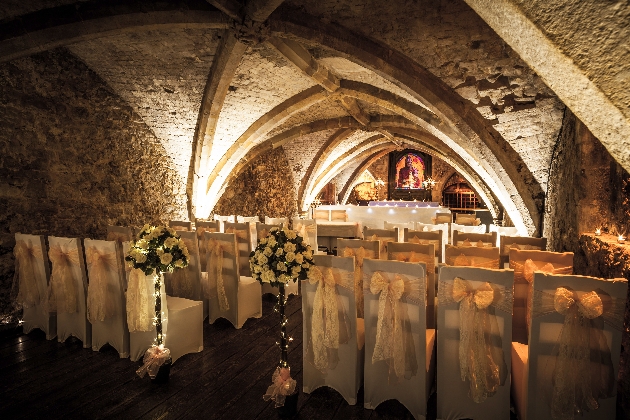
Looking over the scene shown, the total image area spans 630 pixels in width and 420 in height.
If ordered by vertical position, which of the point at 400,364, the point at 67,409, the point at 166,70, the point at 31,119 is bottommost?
the point at 67,409

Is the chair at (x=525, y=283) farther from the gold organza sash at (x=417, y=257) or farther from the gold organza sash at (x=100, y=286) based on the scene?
the gold organza sash at (x=100, y=286)

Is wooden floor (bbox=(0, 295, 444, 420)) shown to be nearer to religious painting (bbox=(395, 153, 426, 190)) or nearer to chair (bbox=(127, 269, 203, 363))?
chair (bbox=(127, 269, 203, 363))

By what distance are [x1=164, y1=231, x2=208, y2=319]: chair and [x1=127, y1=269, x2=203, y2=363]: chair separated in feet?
1.81

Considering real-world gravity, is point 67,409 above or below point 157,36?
below

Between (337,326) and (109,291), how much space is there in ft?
7.37

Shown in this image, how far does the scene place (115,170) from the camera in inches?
246

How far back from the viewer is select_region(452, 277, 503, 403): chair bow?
2.20 m

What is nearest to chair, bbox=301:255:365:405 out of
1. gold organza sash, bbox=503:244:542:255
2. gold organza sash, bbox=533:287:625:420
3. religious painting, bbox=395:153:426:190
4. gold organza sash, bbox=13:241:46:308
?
gold organza sash, bbox=533:287:625:420

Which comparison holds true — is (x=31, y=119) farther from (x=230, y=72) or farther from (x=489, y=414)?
(x=489, y=414)

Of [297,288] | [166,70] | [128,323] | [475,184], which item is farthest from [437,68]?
[475,184]

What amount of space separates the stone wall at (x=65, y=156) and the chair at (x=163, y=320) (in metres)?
2.52

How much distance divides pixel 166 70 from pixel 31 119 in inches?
76.9

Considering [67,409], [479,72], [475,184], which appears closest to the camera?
[67,409]

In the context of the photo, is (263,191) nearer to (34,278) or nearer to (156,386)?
(34,278)
